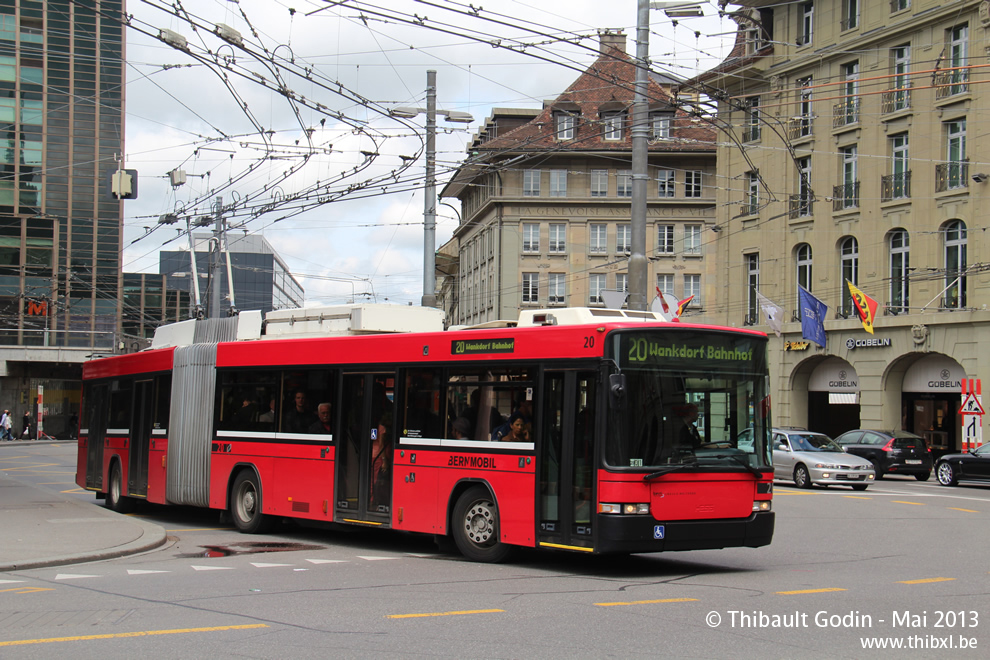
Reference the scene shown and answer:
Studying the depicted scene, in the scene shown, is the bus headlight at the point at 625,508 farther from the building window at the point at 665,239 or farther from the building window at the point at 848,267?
the building window at the point at 665,239

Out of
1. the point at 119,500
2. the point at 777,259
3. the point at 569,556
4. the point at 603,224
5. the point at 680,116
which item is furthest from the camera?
the point at 603,224

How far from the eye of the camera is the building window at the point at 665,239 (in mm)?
71438

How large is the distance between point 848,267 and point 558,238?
30.8m

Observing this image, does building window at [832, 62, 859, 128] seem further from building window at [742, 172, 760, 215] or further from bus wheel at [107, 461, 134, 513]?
bus wheel at [107, 461, 134, 513]

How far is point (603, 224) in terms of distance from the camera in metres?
71.3

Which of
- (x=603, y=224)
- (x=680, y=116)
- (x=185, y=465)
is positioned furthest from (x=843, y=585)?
(x=603, y=224)

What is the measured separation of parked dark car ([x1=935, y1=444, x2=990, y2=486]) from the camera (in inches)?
1156

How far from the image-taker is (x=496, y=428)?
12523mm

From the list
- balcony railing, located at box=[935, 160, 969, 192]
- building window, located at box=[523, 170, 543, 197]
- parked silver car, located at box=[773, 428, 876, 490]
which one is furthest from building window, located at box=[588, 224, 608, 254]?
parked silver car, located at box=[773, 428, 876, 490]

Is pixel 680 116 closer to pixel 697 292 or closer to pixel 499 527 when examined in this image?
pixel 697 292

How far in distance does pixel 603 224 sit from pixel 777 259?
89.0 feet

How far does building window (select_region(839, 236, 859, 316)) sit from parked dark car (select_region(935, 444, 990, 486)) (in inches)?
474

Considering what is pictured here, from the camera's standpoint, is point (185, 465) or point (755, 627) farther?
point (185, 465)

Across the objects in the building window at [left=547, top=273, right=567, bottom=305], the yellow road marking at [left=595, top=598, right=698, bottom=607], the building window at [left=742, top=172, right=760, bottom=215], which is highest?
A: the building window at [left=742, top=172, right=760, bottom=215]
